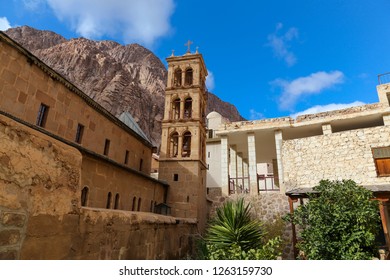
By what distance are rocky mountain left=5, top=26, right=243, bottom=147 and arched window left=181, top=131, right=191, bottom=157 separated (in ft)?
80.1

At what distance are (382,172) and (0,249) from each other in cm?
1862

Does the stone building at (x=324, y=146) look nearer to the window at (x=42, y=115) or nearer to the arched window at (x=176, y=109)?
the arched window at (x=176, y=109)

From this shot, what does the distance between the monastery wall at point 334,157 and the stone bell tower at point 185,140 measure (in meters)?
6.59

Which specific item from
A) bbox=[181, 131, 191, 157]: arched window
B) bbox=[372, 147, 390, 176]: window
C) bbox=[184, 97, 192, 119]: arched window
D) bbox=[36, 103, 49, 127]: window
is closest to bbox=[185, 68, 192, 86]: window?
bbox=[184, 97, 192, 119]: arched window

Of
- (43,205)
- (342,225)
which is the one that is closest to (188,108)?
(342,225)

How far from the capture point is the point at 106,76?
1816 inches

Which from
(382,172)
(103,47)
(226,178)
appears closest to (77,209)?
(226,178)

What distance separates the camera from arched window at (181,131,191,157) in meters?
18.2

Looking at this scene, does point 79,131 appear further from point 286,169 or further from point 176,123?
point 286,169

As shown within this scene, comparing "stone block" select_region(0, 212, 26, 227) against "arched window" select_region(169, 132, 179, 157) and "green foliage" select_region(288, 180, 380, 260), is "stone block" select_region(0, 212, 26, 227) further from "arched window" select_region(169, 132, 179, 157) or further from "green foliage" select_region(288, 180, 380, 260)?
"arched window" select_region(169, 132, 179, 157)

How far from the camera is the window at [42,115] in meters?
10.2

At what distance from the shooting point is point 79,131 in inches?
494

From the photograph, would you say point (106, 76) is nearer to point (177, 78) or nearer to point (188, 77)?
point (177, 78)

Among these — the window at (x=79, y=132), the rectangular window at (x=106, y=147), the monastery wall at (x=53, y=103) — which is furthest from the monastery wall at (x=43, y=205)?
the rectangular window at (x=106, y=147)
